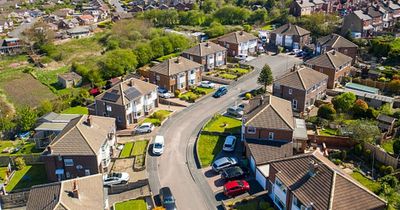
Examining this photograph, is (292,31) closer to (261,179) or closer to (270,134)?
(270,134)

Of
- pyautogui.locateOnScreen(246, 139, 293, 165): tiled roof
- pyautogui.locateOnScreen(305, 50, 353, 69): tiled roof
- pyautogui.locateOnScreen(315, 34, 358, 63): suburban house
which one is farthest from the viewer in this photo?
pyautogui.locateOnScreen(315, 34, 358, 63): suburban house

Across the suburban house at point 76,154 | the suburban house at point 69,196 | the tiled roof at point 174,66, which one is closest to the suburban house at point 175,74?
the tiled roof at point 174,66

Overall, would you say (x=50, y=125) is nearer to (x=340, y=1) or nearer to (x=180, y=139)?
(x=180, y=139)

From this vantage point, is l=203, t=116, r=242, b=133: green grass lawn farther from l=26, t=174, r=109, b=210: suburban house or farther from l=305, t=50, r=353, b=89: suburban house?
l=26, t=174, r=109, b=210: suburban house

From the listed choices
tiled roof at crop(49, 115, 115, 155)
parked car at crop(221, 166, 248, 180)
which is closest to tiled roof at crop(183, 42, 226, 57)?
tiled roof at crop(49, 115, 115, 155)

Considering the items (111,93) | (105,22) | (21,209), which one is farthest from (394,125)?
(105,22)

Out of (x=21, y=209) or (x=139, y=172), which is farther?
(x=139, y=172)
